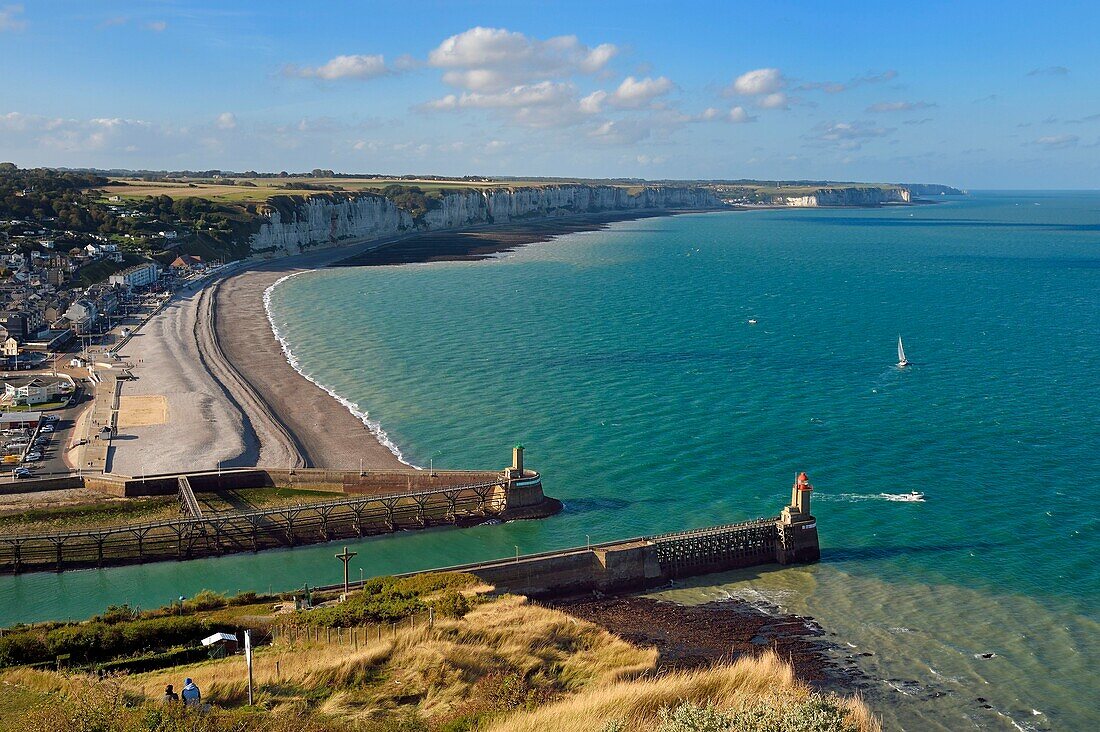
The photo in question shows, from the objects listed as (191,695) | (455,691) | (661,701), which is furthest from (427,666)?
(661,701)

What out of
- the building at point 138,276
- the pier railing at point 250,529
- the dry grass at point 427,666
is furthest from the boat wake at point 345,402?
the dry grass at point 427,666

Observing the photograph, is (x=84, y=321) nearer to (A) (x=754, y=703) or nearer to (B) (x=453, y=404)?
(B) (x=453, y=404)

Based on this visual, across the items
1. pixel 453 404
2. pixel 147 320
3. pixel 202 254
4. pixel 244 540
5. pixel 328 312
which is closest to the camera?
pixel 244 540

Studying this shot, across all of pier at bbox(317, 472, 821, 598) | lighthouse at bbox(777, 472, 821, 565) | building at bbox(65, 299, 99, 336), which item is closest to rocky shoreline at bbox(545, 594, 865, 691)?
pier at bbox(317, 472, 821, 598)

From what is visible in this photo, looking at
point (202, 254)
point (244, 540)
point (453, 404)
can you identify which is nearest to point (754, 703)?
point (244, 540)

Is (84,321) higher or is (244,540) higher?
(84,321)

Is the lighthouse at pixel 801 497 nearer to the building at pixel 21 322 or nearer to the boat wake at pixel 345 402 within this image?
the boat wake at pixel 345 402
